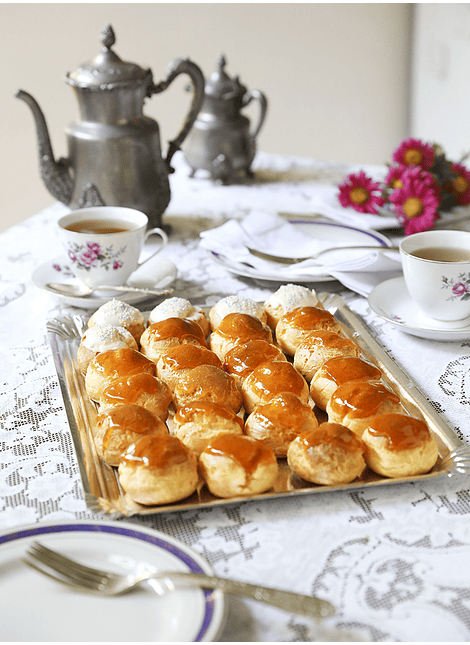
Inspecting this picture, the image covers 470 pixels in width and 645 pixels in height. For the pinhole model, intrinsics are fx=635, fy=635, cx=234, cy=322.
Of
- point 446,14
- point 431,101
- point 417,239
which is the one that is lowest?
point 431,101

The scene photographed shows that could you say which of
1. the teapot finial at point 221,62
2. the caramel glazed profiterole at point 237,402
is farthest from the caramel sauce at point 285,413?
the teapot finial at point 221,62

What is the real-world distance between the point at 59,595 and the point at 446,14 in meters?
2.76

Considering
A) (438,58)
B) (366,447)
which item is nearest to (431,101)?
(438,58)

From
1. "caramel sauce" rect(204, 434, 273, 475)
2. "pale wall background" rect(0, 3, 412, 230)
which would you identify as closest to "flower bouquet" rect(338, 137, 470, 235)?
"caramel sauce" rect(204, 434, 273, 475)

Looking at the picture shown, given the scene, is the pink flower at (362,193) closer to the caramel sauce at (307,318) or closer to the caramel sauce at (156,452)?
the caramel sauce at (307,318)

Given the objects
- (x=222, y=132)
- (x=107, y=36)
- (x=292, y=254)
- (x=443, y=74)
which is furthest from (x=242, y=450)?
(x=443, y=74)

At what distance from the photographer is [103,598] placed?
432 mm

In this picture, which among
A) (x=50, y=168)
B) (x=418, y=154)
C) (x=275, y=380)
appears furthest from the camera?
(x=418, y=154)

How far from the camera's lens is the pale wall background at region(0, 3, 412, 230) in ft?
8.30

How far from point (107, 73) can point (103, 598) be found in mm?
882

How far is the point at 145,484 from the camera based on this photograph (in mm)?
505

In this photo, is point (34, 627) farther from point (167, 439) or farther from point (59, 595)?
point (167, 439)

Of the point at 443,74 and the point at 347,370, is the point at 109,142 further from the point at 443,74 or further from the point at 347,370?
the point at 443,74

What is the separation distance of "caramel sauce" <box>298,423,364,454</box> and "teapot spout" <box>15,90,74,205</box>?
766 millimetres
